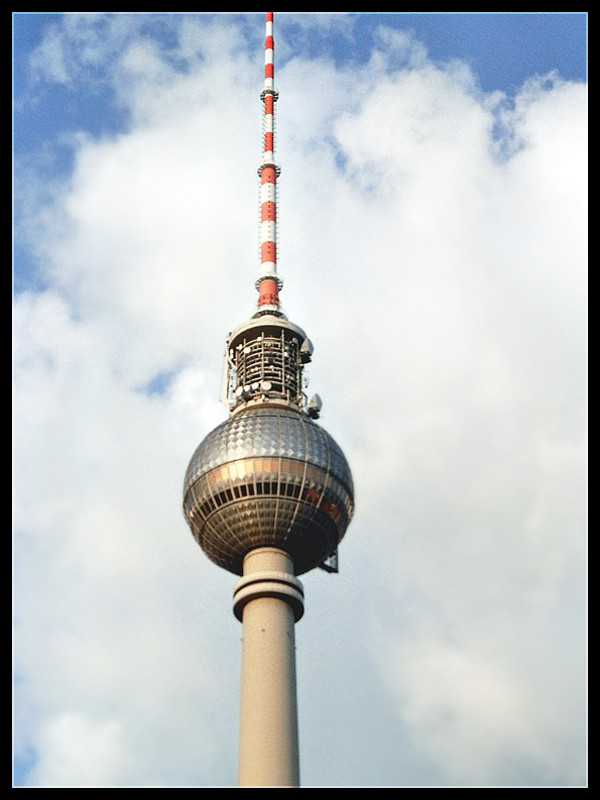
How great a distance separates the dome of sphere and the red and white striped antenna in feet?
51.7

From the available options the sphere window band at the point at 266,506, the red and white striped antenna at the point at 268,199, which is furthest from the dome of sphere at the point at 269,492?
the red and white striped antenna at the point at 268,199

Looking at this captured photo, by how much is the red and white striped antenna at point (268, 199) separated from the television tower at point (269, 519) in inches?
405

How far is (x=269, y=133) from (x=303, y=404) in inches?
1207

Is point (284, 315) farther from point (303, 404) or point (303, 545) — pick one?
point (303, 545)

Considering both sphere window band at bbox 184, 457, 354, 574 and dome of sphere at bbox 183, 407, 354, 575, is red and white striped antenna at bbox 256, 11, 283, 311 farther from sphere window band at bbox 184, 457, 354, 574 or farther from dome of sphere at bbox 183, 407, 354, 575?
sphere window band at bbox 184, 457, 354, 574

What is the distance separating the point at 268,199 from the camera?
8881cm

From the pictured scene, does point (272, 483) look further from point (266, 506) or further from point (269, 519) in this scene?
point (269, 519)

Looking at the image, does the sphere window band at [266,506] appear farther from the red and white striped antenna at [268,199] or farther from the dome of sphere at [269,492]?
the red and white striped antenna at [268,199]

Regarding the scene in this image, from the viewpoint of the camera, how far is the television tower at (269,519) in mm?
61656

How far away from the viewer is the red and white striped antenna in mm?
84500
